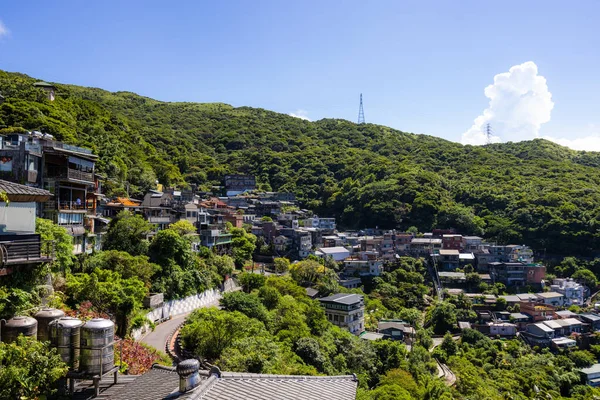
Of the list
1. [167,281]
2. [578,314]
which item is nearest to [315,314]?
[167,281]

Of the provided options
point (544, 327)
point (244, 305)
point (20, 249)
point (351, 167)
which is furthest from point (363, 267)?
point (20, 249)

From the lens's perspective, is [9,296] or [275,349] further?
[275,349]

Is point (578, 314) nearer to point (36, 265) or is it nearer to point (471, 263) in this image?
point (471, 263)

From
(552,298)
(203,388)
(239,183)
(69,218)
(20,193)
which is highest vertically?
(239,183)

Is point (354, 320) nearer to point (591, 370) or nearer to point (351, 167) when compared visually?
point (591, 370)

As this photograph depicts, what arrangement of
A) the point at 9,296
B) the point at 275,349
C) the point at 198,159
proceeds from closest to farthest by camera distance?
the point at 9,296, the point at 275,349, the point at 198,159

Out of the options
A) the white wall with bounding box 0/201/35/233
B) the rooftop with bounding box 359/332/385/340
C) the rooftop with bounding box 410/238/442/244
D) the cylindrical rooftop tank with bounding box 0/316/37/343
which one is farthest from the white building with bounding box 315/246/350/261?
the cylindrical rooftop tank with bounding box 0/316/37/343

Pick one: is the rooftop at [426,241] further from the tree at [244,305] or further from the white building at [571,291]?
the tree at [244,305]
